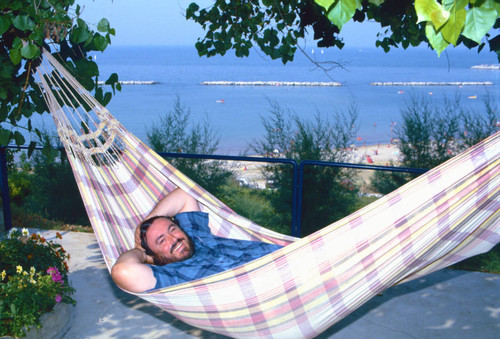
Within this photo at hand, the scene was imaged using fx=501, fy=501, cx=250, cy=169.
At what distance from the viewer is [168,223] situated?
203cm

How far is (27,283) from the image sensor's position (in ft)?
6.45

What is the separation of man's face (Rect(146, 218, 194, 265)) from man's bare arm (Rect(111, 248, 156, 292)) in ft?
0.55

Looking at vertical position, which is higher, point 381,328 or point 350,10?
point 350,10

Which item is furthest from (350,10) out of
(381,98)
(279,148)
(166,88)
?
(166,88)

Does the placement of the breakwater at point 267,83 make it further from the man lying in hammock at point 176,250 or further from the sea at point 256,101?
the man lying in hammock at point 176,250

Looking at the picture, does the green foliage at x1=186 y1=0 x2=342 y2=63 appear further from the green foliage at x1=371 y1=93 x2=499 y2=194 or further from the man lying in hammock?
the green foliage at x1=371 y1=93 x2=499 y2=194

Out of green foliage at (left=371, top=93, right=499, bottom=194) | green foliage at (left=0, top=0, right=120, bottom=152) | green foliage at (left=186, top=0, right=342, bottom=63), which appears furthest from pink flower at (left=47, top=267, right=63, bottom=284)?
green foliage at (left=371, top=93, right=499, bottom=194)

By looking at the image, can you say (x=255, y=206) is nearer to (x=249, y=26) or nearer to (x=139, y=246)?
(x=249, y=26)

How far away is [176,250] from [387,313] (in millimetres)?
1111

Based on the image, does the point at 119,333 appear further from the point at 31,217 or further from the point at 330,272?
the point at 31,217

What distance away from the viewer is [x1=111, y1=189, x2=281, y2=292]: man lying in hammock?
5.78ft

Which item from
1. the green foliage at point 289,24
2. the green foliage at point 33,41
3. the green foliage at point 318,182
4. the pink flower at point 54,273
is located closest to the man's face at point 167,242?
the pink flower at point 54,273

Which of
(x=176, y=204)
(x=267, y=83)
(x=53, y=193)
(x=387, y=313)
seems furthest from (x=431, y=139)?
(x=267, y=83)

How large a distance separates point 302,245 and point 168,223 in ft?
2.27
